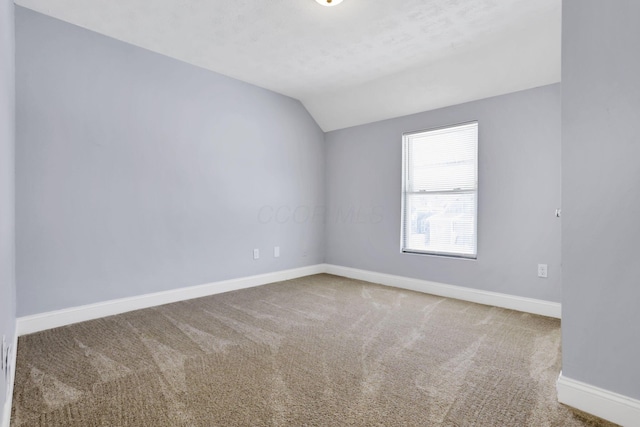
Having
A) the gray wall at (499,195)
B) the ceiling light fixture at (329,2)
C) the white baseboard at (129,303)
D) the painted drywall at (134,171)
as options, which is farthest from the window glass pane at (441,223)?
the ceiling light fixture at (329,2)

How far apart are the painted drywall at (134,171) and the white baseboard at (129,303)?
0.07m

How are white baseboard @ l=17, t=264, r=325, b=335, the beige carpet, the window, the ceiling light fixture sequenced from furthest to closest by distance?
1. the window
2. white baseboard @ l=17, t=264, r=325, b=335
3. the ceiling light fixture
4. the beige carpet

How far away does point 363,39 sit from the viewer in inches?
112

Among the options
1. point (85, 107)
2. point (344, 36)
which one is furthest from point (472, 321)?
point (85, 107)

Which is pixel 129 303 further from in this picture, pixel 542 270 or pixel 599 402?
pixel 542 270

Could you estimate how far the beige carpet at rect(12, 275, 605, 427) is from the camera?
5.03 feet

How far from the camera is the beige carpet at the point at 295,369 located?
1.53 meters

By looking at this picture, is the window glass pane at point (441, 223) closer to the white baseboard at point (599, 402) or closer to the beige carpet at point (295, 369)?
the beige carpet at point (295, 369)

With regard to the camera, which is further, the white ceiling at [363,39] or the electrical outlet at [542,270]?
the electrical outlet at [542,270]

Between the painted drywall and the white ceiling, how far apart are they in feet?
0.96

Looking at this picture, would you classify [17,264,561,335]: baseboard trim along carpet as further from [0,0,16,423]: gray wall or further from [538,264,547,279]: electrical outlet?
[0,0,16,423]: gray wall

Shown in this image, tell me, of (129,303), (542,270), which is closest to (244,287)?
(129,303)

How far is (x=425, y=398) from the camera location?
1.67 metres

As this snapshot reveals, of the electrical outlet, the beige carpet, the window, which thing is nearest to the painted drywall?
the beige carpet
